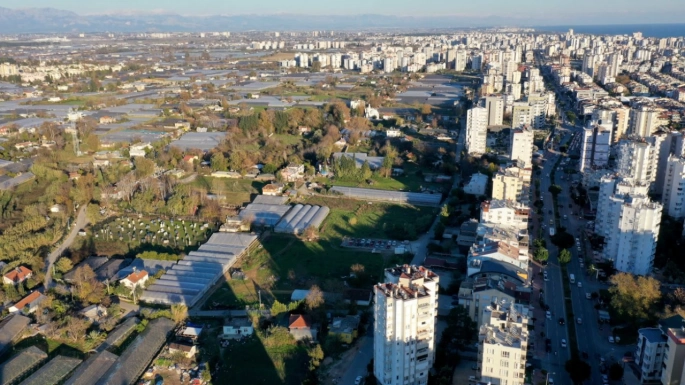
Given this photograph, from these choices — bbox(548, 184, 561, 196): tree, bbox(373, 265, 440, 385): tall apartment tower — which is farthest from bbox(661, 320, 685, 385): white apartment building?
bbox(548, 184, 561, 196): tree

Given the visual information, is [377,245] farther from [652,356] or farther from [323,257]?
[652,356]

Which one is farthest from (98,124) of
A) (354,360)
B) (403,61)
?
(403,61)

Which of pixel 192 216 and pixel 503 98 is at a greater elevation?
pixel 503 98

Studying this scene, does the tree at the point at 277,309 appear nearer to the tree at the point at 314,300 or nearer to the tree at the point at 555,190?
the tree at the point at 314,300

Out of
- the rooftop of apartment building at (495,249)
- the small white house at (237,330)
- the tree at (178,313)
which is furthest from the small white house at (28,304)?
the rooftop of apartment building at (495,249)

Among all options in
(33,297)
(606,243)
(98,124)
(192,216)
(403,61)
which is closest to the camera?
(33,297)

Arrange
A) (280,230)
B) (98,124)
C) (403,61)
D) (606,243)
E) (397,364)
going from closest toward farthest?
(397,364)
(606,243)
(280,230)
(98,124)
(403,61)

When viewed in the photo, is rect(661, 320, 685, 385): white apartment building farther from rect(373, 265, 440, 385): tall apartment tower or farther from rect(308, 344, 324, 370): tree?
rect(308, 344, 324, 370): tree

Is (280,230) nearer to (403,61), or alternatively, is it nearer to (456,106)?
(456,106)
